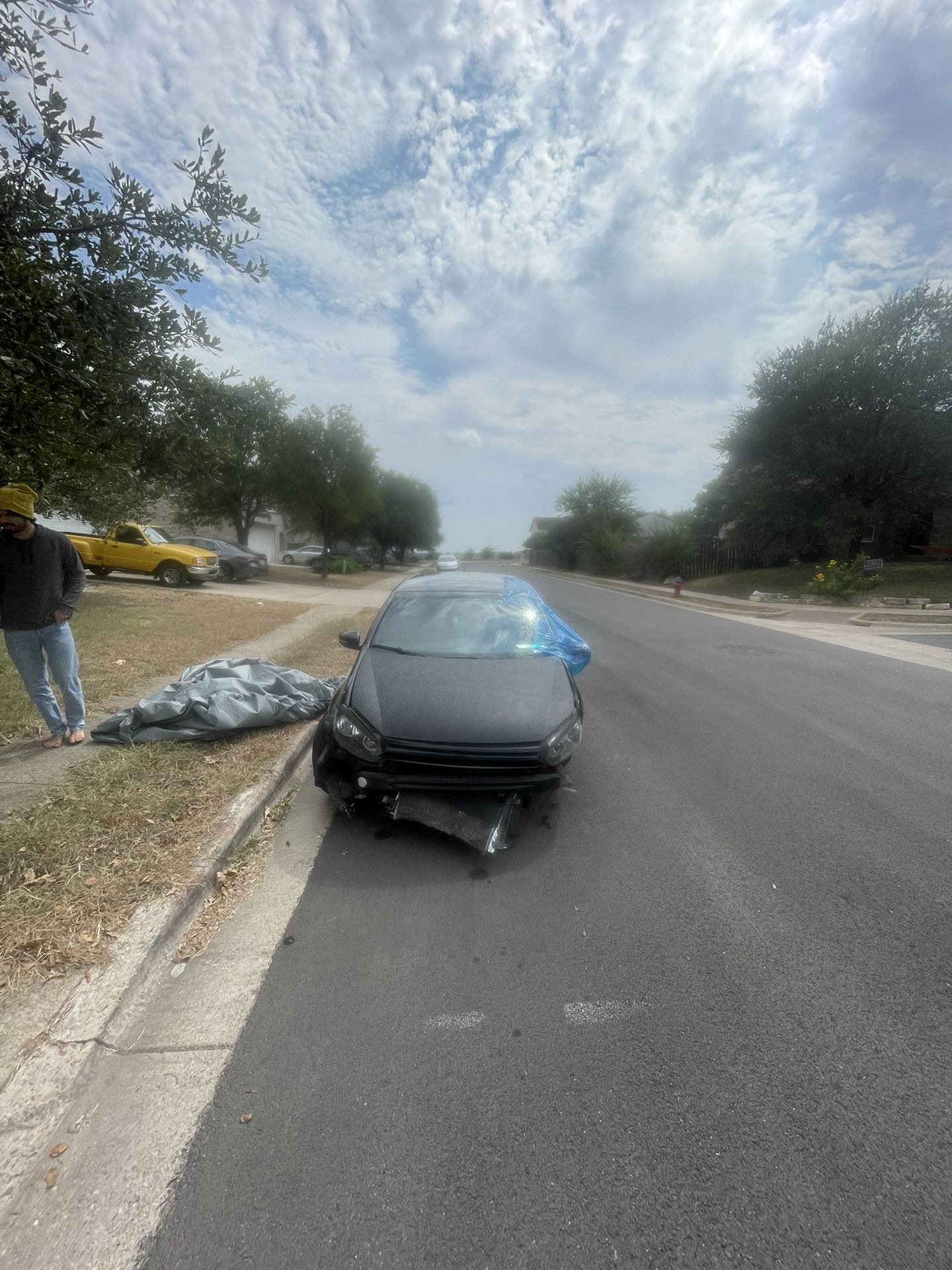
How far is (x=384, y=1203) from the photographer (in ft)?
5.26

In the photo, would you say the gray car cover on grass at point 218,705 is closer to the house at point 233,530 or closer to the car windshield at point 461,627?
the car windshield at point 461,627

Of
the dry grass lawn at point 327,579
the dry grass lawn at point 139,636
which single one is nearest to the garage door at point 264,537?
the dry grass lawn at point 327,579

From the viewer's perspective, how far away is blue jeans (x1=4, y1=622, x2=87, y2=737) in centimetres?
441

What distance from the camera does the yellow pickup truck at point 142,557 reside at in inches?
723

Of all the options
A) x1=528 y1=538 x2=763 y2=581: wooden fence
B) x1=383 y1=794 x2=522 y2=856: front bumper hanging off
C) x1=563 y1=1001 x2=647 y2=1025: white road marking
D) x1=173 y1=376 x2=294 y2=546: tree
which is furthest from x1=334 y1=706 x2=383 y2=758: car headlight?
x1=528 y1=538 x2=763 y2=581: wooden fence

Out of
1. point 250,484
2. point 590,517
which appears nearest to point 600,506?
point 590,517

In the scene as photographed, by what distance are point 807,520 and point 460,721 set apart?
87.6ft

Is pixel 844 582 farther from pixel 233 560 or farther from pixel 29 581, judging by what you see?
pixel 29 581

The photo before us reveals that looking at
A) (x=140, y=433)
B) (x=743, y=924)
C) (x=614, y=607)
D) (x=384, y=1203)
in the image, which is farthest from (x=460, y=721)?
(x=614, y=607)

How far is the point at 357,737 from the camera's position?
3490 mm

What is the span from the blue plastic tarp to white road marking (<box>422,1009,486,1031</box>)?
2907mm

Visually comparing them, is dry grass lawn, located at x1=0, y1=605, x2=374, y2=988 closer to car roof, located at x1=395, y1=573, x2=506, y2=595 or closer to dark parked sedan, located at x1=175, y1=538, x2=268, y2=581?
car roof, located at x1=395, y1=573, x2=506, y2=595

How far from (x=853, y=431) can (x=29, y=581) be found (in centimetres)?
2789

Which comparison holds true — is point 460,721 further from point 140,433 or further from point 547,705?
point 140,433
